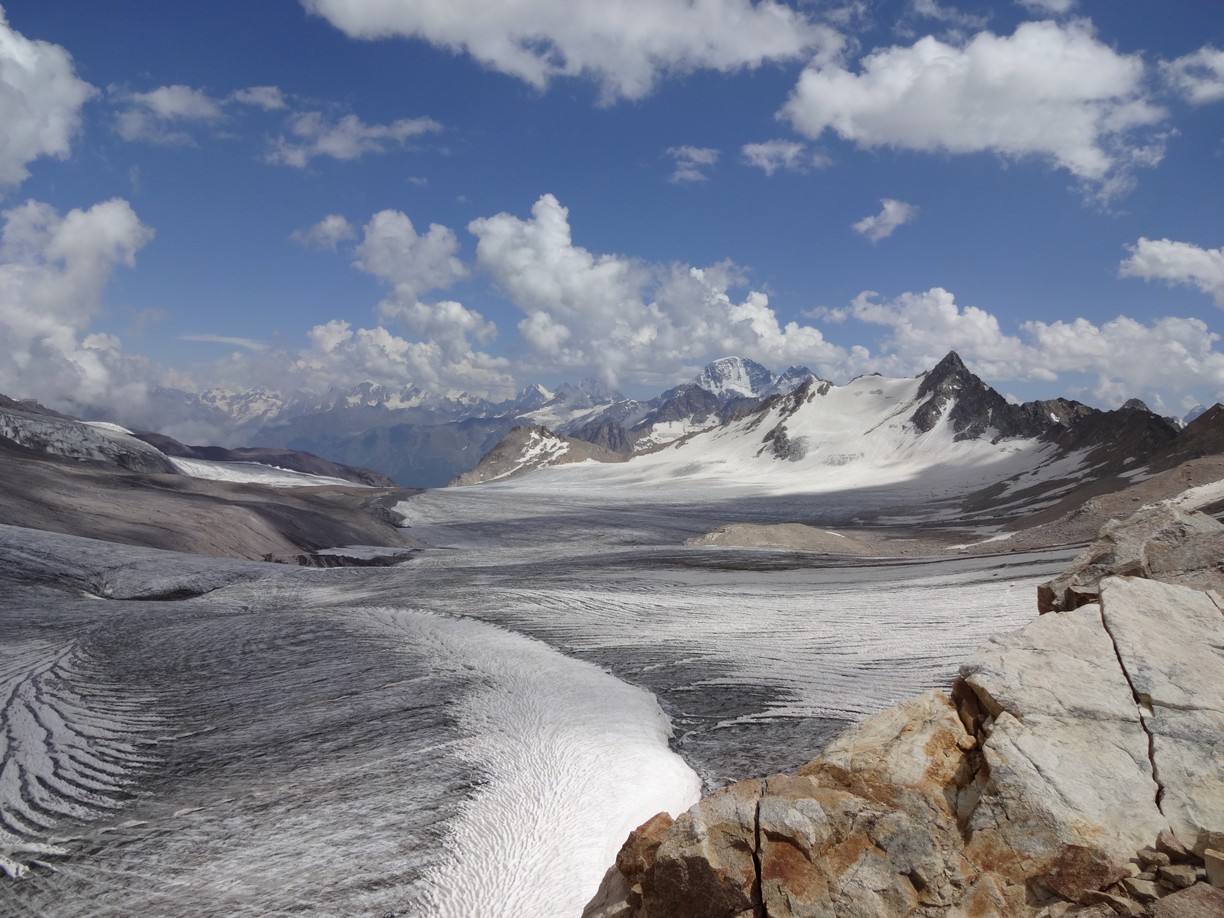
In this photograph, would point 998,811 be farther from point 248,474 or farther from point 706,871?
point 248,474

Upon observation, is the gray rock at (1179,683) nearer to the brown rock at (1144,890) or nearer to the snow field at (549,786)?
the brown rock at (1144,890)

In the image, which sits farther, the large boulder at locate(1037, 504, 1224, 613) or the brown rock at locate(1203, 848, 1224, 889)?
the large boulder at locate(1037, 504, 1224, 613)

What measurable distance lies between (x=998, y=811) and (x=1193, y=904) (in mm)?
853

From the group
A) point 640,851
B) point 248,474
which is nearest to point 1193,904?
point 640,851

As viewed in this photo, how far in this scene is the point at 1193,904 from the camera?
3.08 m

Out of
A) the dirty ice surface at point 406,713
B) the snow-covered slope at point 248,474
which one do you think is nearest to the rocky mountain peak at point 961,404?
the snow-covered slope at point 248,474

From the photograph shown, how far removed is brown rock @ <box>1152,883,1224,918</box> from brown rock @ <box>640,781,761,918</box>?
1.73m

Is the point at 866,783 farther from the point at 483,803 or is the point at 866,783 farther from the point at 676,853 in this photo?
the point at 483,803

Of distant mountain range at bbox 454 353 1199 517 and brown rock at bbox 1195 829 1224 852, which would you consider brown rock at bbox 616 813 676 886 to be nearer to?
brown rock at bbox 1195 829 1224 852

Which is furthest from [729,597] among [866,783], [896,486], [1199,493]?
[896,486]

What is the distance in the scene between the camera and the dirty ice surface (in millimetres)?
5090

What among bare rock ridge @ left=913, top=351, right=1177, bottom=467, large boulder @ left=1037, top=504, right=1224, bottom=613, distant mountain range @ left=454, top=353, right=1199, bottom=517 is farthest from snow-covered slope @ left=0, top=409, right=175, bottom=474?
bare rock ridge @ left=913, top=351, right=1177, bottom=467

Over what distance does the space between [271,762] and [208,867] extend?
1.61 metres

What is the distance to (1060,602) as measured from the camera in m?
6.17
